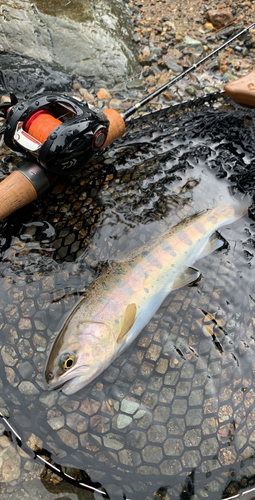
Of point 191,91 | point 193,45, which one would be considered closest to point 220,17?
point 193,45

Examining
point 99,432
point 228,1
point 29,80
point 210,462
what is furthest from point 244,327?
point 228,1

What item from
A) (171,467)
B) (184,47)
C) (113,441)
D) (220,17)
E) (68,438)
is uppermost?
(220,17)

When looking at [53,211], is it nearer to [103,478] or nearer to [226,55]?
[103,478]

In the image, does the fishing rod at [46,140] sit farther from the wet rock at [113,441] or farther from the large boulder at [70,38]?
the large boulder at [70,38]

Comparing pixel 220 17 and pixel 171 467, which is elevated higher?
pixel 220 17

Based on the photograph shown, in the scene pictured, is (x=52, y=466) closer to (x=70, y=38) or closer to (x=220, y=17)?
(x=70, y=38)

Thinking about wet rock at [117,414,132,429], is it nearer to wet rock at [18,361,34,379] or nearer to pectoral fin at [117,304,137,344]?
pectoral fin at [117,304,137,344]

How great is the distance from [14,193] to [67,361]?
131 cm

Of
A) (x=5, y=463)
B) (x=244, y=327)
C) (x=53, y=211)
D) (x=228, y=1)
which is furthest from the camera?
(x=228, y=1)

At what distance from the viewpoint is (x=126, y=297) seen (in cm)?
241

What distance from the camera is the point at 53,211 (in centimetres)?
277

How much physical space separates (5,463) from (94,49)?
4.92 metres

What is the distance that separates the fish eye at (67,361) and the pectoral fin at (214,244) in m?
1.27

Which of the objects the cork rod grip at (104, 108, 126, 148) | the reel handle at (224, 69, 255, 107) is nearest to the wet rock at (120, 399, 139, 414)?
the cork rod grip at (104, 108, 126, 148)
